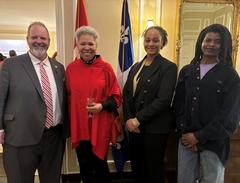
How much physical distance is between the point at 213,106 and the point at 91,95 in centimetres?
85

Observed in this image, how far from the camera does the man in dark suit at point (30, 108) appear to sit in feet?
4.59

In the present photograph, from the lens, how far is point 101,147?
1687 millimetres

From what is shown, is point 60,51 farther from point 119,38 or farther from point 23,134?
point 23,134

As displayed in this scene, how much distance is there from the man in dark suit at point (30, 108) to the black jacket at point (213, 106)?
0.91 metres

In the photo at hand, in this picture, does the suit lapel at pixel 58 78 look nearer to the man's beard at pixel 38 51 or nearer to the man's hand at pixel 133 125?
the man's beard at pixel 38 51

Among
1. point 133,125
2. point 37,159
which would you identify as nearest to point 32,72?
point 37,159

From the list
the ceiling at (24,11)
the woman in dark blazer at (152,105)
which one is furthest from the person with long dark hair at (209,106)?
the ceiling at (24,11)

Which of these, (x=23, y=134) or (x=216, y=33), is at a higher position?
(x=216, y=33)

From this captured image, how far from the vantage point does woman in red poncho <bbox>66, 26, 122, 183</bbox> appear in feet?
5.30

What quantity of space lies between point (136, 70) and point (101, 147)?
668 millimetres

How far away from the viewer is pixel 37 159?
1534 mm

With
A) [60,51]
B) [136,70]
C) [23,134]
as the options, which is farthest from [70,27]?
[23,134]

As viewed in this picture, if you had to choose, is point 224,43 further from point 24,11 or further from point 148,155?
point 24,11

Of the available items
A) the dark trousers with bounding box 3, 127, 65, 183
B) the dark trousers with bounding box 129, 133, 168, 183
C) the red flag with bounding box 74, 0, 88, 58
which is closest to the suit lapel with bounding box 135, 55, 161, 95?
the dark trousers with bounding box 129, 133, 168, 183
